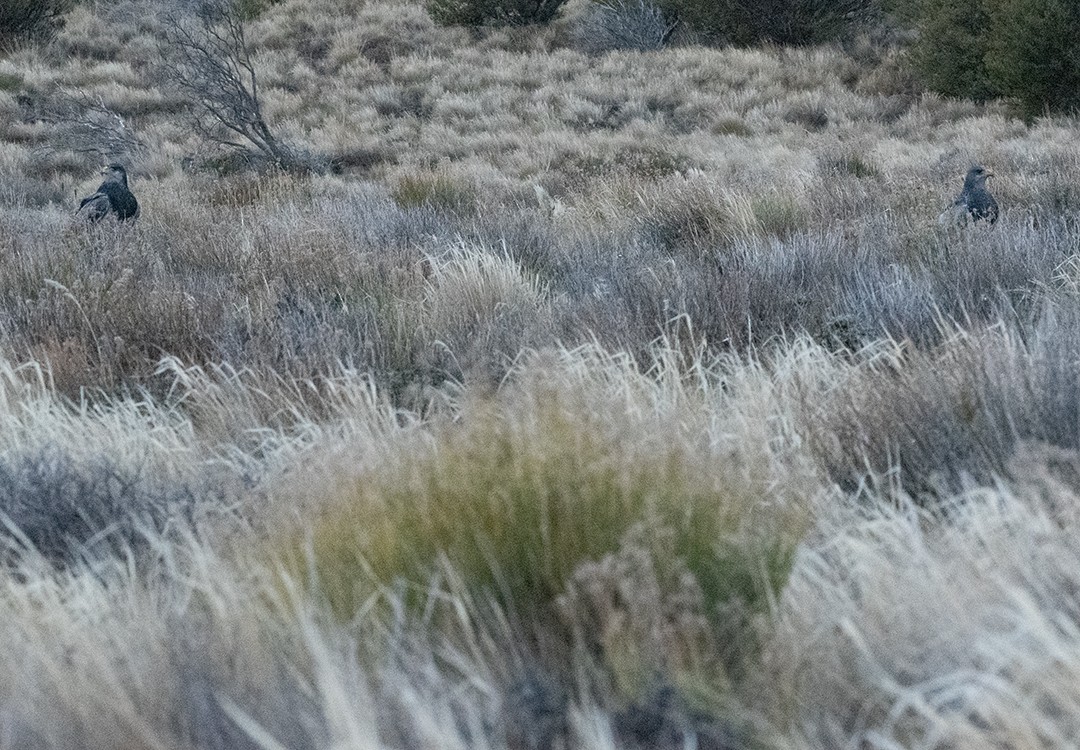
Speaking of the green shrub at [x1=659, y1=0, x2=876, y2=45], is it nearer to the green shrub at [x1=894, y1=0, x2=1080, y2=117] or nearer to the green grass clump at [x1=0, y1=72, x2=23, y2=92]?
the green shrub at [x1=894, y1=0, x2=1080, y2=117]

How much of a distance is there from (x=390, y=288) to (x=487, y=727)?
3.57 metres

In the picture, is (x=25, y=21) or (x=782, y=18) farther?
(x=782, y=18)

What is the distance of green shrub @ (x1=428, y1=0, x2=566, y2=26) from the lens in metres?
27.7

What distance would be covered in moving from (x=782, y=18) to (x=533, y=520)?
25.3 m

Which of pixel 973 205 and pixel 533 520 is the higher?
pixel 533 520

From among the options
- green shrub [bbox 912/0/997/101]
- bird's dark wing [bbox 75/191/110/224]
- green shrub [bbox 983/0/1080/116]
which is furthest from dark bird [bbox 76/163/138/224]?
green shrub [bbox 912/0/997/101]

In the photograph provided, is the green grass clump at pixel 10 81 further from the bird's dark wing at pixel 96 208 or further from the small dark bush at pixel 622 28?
the bird's dark wing at pixel 96 208

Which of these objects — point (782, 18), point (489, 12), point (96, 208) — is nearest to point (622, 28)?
point (782, 18)

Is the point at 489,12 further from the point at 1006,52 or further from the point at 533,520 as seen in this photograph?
the point at 533,520

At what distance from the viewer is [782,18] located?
2567cm

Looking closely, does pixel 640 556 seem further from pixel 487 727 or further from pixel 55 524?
pixel 55 524

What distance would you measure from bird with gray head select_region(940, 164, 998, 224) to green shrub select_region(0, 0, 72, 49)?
22280 millimetres

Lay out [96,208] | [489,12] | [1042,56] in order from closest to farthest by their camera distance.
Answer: [96,208] → [1042,56] → [489,12]

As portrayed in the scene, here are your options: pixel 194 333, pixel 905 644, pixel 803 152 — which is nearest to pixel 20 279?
pixel 194 333
